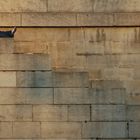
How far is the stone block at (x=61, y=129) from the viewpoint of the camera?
12523mm

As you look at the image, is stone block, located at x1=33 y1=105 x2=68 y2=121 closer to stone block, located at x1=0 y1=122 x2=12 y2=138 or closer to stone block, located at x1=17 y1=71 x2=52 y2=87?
stone block, located at x1=17 y1=71 x2=52 y2=87

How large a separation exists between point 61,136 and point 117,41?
298 centimetres

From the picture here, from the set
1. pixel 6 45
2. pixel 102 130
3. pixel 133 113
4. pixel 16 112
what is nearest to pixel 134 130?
pixel 133 113

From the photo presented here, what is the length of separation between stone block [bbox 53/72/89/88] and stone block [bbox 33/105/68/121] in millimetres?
582

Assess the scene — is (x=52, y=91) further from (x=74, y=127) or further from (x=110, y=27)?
(x=110, y=27)

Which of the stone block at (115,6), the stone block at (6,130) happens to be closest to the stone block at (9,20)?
the stone block at (115,6)

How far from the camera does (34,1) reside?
1359 cm

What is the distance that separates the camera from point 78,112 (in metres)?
12.5

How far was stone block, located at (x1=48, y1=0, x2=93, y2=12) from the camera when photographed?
1360 centimetres

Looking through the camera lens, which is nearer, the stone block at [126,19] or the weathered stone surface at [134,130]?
the weathered stone surface at [134,130]

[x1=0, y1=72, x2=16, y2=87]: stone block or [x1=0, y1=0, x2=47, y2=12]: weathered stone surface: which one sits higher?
[x1=0, y1=0, x2=47, y2=12]: weathered stone surface

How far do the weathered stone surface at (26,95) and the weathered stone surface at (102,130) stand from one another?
1110mm

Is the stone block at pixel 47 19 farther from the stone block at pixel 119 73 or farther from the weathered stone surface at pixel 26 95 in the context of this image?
the weathered stone surface at pixel 26 95

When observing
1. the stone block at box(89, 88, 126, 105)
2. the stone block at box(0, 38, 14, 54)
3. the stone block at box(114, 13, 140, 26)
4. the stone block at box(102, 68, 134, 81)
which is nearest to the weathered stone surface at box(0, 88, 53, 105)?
the stone block at box(0, 38, 14, 54)
